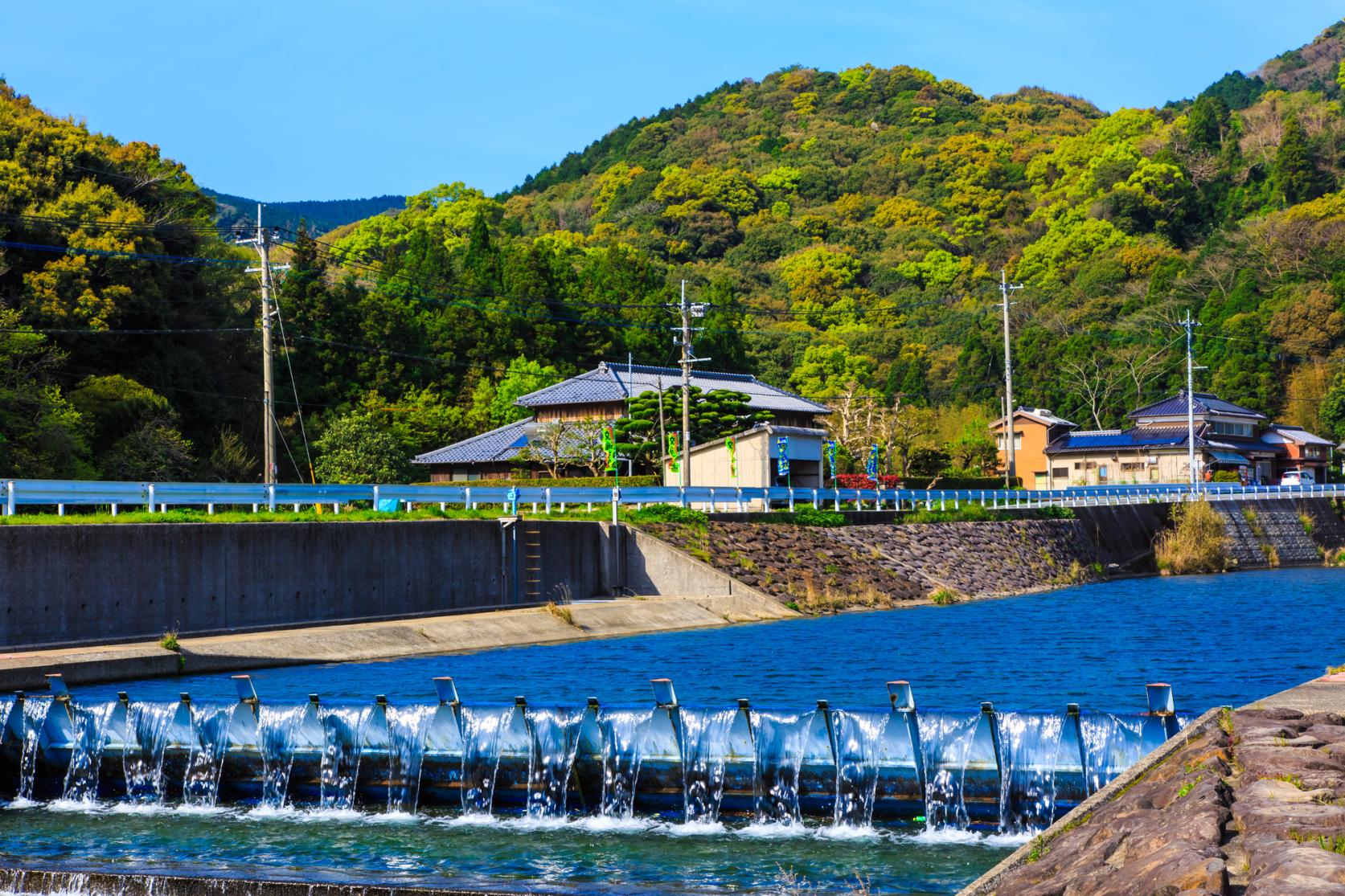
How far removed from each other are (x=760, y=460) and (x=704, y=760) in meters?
37.1

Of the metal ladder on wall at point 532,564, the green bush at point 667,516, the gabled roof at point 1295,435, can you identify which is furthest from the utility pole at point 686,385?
the gabled roof at point 1295,435

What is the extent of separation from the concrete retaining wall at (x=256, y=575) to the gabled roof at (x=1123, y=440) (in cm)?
5093

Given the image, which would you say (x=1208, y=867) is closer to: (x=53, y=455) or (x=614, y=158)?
(x=53, y=455)

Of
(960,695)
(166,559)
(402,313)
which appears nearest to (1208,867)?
(960,695)

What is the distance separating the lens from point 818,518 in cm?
4453

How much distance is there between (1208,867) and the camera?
6996mm

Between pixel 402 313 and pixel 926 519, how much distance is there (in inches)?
1444

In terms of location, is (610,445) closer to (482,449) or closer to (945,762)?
(482,449)

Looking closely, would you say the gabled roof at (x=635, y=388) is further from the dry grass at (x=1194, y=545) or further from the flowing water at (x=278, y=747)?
the flowing water at (x=278, y=747)

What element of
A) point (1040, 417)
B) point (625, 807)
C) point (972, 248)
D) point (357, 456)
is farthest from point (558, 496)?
point (972, 248)

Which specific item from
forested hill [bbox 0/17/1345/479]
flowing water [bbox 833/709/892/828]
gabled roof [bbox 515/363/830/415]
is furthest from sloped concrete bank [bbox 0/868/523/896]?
gabled roof [bbox 515/363/830/415]

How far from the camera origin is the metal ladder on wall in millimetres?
35062

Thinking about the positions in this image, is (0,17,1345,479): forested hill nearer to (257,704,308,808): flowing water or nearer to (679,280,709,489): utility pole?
(679,280,709,489): utility pole

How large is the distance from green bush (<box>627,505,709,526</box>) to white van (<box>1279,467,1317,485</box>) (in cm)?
4895
